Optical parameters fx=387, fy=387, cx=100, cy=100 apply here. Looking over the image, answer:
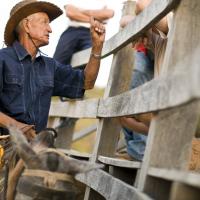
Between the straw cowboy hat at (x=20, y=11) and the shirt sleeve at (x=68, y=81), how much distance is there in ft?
1.68

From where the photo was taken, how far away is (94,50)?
3.64 m

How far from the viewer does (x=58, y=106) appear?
507 centimetres

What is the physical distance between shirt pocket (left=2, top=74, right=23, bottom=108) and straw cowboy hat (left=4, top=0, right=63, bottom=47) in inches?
21.1

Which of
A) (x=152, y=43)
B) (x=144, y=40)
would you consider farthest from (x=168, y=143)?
(x=152, y=43)

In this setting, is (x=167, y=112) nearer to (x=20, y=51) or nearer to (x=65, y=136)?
(x=20, y=51)

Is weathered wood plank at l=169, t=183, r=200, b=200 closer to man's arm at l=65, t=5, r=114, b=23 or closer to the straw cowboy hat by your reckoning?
the straw cowboy hat

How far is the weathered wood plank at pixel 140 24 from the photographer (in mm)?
2293

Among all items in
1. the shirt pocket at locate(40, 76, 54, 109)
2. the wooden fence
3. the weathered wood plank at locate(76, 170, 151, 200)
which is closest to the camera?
the wooden fence

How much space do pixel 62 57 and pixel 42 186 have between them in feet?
11.2

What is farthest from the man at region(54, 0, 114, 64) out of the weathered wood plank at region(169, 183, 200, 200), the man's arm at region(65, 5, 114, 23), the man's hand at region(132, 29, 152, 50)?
the weathered wood plank at region(169, 183, 200, 200)

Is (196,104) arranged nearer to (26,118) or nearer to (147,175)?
(147,175)

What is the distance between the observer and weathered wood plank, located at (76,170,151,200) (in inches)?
80.7

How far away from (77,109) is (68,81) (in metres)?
0.52

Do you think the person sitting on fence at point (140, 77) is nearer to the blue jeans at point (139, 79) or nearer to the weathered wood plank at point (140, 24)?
the blue jeans at point (139, 79)
